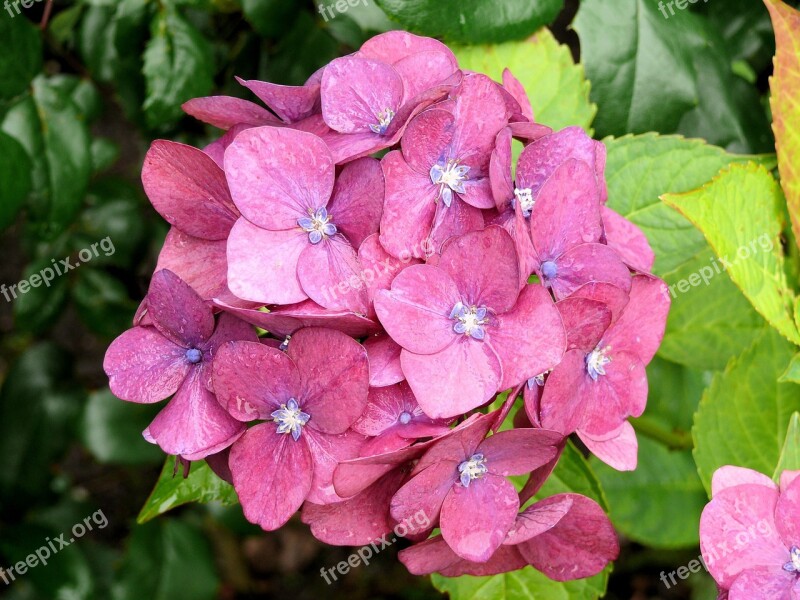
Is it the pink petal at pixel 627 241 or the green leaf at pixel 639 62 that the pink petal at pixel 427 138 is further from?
the green leaf at pixel 639 62

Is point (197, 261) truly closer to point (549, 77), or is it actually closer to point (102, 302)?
point (549, 77)

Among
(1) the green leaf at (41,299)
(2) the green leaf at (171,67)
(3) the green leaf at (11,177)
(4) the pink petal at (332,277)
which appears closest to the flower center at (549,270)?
(4) the pink petal at (332,277)

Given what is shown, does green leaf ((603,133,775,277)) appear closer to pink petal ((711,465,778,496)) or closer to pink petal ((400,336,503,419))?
pink petal ((711,465,778,496))

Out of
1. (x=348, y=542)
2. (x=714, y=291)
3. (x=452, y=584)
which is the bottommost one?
(x=452, y=584)

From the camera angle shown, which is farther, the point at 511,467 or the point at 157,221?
the point at 157,221

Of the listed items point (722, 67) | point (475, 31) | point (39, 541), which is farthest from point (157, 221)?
point (722, 67)

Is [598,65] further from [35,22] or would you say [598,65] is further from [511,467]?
[35,22]

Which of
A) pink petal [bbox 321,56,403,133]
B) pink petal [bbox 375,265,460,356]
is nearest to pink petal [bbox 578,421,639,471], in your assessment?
pink petal [bbox 375,265,460,356]
